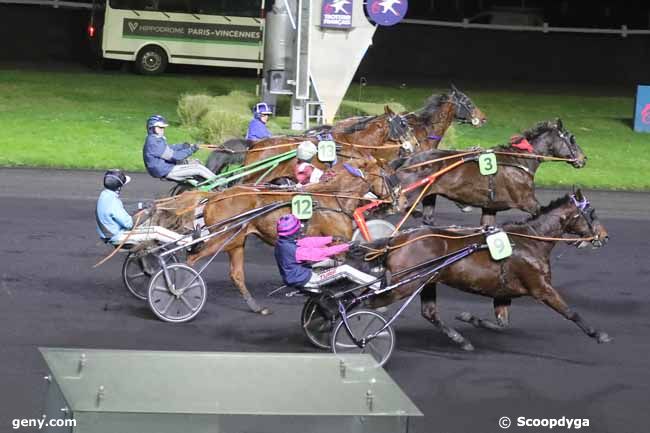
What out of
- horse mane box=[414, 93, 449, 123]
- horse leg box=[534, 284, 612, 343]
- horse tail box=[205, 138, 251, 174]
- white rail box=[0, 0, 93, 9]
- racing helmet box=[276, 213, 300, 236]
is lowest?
horse leg box=[534, 284, 612, 343]

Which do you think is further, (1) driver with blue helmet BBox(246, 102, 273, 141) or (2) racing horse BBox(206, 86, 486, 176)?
(1) driver with blue helmet BBox(246, 102, 273, 141)

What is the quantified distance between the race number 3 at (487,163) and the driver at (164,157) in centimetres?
305

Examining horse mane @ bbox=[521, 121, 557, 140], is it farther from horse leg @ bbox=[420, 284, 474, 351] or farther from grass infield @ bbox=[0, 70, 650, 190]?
grass infield @ bbox=[0, 70, 650, 190]

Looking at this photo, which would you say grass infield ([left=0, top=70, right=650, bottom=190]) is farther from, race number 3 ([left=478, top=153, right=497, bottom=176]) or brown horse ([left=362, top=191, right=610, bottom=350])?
brown horse ([left=362, top=191, right=610, bottom=350])

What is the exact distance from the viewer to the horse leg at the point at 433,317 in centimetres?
957

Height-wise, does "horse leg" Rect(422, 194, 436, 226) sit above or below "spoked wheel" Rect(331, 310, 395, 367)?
above

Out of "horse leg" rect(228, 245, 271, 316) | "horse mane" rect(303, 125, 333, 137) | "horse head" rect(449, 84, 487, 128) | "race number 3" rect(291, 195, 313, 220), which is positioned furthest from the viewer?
"horse head" rect(449, 84, 487, 128)

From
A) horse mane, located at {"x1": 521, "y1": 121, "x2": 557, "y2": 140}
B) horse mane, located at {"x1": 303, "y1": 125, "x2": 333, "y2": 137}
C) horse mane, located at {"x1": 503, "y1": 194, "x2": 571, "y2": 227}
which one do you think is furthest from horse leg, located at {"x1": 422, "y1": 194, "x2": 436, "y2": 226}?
horse mane, located at {"x1": 503, "y1": 194, "x2": 571, "y2": 227}

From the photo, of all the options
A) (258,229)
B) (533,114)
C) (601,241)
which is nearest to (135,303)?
(258,229)

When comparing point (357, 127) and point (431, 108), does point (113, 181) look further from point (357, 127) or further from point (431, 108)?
point (431, 108)

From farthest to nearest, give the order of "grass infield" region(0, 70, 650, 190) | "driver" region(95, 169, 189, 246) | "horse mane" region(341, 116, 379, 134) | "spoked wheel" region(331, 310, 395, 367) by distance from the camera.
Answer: "grass infield" region(0, 70, 650, 190)
"horse mane" region(341, 116, 379, 134)
"driver" region(95, 169, 189, 246)
"spoked wheel" region(331, 310, 395, 367)

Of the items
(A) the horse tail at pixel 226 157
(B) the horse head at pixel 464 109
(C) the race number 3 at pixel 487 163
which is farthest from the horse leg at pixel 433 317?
(B) the horse head at pixel 464 109

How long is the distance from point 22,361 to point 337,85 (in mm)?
12866

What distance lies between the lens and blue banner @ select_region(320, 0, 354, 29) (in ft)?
67.0
